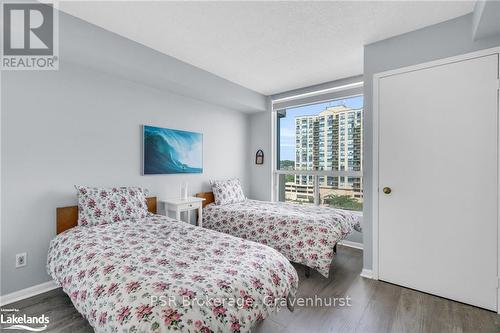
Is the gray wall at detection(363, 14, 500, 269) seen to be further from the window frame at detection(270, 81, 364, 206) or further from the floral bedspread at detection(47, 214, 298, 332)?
the floral bedspread at detection(47, 214, 298, 332)

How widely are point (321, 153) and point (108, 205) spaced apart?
3176mm

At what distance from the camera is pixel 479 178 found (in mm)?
2109

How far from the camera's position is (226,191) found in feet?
13.2

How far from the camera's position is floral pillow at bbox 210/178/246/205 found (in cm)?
390

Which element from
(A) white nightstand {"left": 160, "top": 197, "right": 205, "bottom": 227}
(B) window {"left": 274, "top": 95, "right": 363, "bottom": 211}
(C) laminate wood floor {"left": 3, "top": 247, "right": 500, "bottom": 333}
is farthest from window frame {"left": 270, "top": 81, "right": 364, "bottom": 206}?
(C) laminate wood floor {"left": 3, "top": 247, "right": 500, "bottom": 333}

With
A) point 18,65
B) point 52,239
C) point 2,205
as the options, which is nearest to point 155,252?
point 52,239

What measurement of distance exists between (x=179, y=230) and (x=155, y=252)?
1.80 ft

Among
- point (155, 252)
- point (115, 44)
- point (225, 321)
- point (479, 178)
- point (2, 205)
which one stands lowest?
point (225, 321)

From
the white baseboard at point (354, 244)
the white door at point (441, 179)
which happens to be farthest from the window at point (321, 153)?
the white door at point (441, 179)

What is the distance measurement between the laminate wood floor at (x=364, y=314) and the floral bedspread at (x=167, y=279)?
299 millimetres

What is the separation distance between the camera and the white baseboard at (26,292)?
7.02ft

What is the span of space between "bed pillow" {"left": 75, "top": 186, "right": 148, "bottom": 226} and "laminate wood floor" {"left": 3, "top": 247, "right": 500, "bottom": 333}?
74cm

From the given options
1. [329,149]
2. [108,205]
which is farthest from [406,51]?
[108,205]

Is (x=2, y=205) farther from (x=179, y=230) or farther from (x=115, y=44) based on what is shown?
(x=115, y=44)
